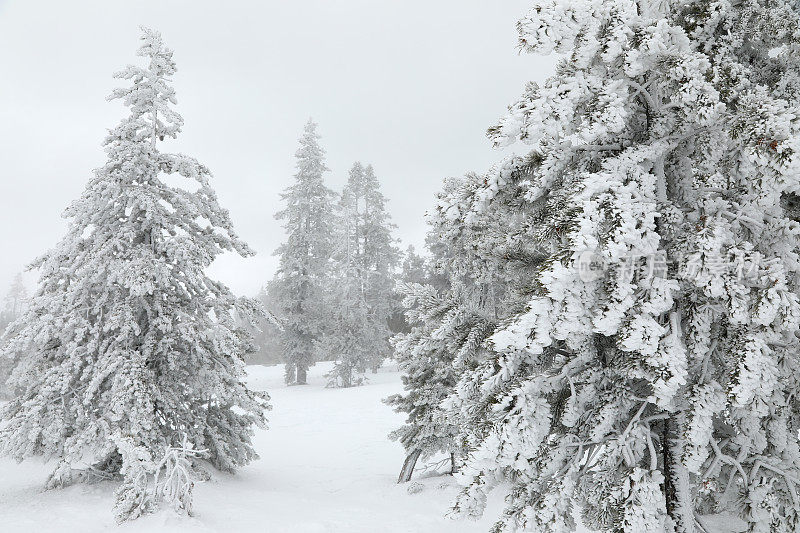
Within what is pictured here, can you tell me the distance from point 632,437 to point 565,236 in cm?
196

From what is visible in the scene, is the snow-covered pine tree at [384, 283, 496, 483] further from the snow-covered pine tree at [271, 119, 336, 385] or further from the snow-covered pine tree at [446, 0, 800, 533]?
the snow-covered pine tree at [271, 119, 336, 385]

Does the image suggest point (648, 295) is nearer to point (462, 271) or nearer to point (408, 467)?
point (462, 271)

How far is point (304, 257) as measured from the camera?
29938mm

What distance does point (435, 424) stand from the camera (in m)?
9.68

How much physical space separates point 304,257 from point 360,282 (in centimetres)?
441

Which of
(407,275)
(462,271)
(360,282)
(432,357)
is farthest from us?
(407,275)

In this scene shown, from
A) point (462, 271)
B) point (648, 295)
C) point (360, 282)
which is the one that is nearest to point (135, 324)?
point (462, 271)

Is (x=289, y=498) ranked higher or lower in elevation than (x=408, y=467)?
lower

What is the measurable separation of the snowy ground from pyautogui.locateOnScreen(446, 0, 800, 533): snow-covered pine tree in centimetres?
371

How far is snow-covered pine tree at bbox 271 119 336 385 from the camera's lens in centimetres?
2939

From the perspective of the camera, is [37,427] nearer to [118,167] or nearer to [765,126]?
[118,167]

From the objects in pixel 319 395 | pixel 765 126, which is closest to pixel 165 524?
pixel 765 126

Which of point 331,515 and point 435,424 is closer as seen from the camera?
point 331,515

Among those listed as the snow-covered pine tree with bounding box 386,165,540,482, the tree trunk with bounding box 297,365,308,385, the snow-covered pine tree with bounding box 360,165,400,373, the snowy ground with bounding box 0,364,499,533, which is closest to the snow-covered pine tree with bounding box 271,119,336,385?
the tree trunk with bounding box 297,365,308,385
